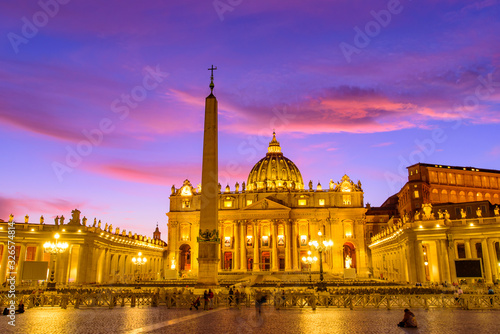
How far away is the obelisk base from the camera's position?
99.2ft

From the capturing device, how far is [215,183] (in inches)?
1200

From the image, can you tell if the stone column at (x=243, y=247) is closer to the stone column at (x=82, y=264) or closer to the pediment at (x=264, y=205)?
the pediment at (x=264, y=205)

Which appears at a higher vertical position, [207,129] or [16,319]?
[207,129]

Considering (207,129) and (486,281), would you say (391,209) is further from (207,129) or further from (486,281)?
(207,129)

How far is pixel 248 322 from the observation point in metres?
19.6

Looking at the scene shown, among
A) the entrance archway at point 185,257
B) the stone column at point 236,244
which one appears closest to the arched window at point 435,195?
the stone column at point 236,244

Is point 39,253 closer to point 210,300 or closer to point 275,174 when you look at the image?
point 210,300

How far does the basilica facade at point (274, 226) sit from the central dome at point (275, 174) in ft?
44.9

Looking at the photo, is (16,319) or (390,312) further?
(390,312)

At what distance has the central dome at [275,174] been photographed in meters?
118

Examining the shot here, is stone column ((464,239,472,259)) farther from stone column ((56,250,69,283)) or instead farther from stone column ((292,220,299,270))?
stone column ((56,250,69,283))

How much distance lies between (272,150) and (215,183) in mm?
103617

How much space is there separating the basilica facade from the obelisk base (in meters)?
63.3

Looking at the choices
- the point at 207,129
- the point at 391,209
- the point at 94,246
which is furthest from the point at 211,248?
the point at 391,209
